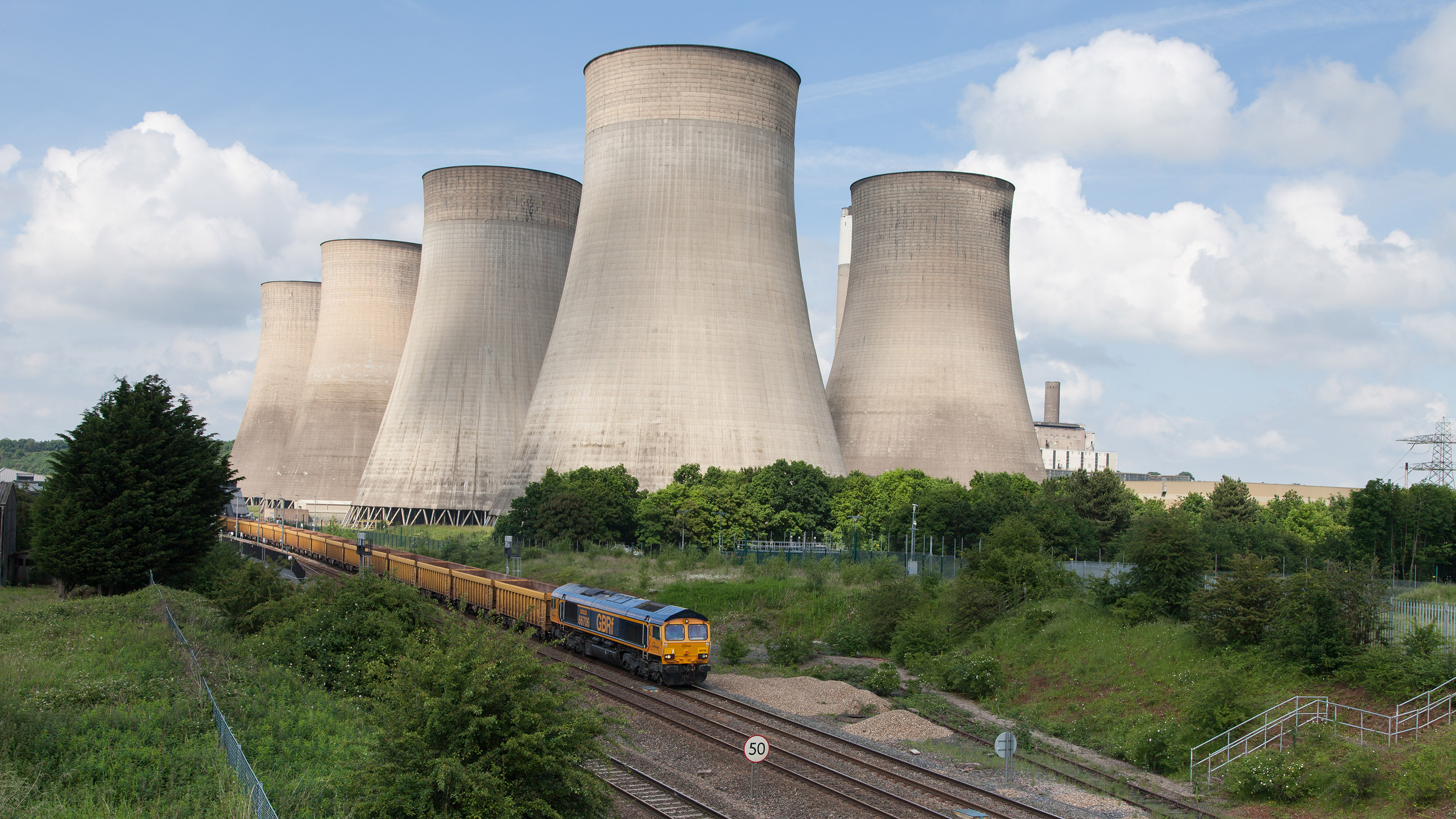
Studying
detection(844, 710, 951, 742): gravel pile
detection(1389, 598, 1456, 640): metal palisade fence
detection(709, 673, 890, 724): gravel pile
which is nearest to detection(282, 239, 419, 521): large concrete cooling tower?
detection(709, 673, 890, 724): gravel pile

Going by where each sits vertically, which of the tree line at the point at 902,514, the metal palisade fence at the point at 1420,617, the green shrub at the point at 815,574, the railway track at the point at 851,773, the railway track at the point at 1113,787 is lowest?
the railway track at the point at 1113,787

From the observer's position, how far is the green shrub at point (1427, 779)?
40.2ft

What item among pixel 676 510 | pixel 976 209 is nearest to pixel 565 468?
pixel 676 510

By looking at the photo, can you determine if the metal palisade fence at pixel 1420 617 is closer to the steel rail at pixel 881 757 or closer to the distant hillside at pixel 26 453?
the steel rail at pixel 881 757

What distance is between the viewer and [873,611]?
83.4 feet

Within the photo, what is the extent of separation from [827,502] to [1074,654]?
19.6m

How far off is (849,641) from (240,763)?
16.2 metres

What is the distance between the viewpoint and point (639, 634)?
59.1 ft

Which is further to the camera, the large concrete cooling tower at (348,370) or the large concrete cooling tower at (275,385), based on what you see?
the large concrete cooling tower at (275,385)

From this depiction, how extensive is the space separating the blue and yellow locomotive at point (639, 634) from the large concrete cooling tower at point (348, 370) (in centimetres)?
4182

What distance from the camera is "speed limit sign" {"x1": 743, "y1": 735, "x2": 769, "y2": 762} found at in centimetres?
1186

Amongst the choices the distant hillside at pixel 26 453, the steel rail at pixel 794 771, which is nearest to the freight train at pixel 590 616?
the steel rail at pixel 794 771

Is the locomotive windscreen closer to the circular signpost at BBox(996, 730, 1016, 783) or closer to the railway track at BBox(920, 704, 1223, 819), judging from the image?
the railway track at BBox(920, 704, 1223, 819)

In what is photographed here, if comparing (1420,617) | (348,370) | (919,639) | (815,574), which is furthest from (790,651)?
(348,370)
